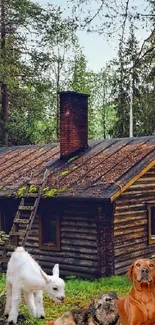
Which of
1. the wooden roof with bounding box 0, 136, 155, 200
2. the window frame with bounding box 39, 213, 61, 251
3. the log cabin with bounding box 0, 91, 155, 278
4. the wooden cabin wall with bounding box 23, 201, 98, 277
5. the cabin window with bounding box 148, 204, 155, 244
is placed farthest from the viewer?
the cabin window with bounding box 148, 204, 155, 244

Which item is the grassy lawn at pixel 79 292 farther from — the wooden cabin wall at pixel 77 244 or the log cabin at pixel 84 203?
the log cabin at pixel 84 203

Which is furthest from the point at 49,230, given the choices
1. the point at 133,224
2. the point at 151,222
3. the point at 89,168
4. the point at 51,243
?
the point at 151,222

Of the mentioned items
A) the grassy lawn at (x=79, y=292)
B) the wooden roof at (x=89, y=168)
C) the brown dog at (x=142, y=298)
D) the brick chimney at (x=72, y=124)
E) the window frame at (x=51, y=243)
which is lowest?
the grassy lawn at (x=79, y=292)

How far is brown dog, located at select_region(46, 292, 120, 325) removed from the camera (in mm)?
4578

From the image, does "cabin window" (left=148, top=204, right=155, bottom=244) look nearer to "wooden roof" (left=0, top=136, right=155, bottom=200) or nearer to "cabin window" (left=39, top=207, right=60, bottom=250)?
"wooden roof" (left=0, top=136, right=155, bottom=200)

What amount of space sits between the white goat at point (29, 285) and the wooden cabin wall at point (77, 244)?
17.1 ft

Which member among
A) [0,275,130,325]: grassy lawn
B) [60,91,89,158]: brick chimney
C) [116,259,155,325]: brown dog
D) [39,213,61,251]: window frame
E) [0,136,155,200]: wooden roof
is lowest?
[0,275,130,325]: grassy lawn

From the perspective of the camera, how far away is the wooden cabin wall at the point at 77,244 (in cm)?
1495

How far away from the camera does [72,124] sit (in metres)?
18.0

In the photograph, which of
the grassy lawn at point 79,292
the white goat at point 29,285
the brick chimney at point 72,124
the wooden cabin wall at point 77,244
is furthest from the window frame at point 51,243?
the white goat at point 29,285

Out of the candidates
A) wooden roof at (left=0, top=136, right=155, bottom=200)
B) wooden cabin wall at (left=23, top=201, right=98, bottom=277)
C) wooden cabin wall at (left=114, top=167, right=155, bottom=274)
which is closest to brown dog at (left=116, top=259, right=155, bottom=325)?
wooden roof at (left=0, top=136, right=155, bottom=200)

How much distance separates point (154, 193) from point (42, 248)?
13.7ft

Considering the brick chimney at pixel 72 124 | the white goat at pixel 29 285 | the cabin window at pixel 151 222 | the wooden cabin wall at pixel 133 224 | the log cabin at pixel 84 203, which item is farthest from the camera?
the brick chimney at pixel 72 124

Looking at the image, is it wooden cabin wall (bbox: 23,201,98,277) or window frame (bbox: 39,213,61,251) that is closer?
wooden cabin wall (bbox: 23,201,98,277)
